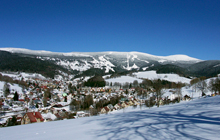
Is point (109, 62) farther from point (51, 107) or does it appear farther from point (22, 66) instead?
point (51, 107)

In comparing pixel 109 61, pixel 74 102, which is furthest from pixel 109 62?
pixel 74 102

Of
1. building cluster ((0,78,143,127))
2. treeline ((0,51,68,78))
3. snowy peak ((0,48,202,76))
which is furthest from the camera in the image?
snowy peak ((0,48,202,76))

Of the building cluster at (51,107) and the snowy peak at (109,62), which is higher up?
the snowy peak at (109,62)

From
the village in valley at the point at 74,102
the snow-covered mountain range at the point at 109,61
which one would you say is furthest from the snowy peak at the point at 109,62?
the village in valley at the point at 74,102

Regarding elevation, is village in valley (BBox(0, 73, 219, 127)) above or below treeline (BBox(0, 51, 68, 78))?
below

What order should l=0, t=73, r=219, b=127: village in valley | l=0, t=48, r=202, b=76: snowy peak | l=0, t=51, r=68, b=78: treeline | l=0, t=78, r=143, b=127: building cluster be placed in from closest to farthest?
l=0, t=78, r=143, b=127: building cluster < l=0, t=73, r=219, b=127: village in valley < l=0, t=51, r=68, b=78: treeline < l=0, t=48, r=202, b=76: snowy peak

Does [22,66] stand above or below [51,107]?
above

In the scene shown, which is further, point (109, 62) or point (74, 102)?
point (109, 62)

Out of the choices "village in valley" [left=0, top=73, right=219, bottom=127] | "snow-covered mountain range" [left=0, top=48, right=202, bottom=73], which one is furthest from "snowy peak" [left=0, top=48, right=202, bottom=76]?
"village in valley" [left=0, top=73, right=219, bottom=127]

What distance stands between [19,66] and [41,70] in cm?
1357

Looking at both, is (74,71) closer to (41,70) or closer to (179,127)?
(41,70)

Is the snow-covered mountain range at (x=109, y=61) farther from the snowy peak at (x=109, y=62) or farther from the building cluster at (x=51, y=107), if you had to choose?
the building cluster at (x=51, y=107)

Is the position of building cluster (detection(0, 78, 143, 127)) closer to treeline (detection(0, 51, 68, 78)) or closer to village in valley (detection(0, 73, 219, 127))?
village in valley (detection(0, 73, 219, 127))

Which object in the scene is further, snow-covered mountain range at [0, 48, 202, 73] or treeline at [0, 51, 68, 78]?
snow-covered mountain range at [0, 48, 202, 73]
